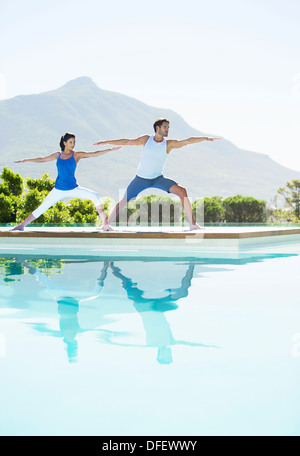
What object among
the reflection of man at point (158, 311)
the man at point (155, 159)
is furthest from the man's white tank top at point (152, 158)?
the reflection of man at point (158, 311)

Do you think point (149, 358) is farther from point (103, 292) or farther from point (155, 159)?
point (155, 159)

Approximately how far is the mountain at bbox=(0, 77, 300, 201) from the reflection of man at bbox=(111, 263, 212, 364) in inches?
3135

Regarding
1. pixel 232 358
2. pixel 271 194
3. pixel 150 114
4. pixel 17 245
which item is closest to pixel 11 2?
pixel 17 245

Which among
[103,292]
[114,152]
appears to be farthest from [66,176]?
[114,152]

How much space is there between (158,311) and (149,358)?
1155 millimetres

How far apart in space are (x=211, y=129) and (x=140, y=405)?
138 meters

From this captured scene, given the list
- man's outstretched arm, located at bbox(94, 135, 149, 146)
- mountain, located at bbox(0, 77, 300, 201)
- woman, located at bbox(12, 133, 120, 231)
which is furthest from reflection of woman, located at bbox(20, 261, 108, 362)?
mountain, located at bbox(0, 77, 300, 201)

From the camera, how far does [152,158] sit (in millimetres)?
8477

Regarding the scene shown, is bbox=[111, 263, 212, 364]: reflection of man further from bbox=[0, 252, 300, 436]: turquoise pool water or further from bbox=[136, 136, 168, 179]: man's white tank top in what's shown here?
bbox=[136, 136, 168, 179]: man's white tank top

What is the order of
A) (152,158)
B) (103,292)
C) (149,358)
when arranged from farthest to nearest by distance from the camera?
(152,158) < (103,292) < (149,358)

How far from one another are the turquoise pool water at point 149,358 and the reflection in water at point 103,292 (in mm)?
16

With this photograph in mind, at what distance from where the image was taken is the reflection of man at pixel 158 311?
2.67 metres

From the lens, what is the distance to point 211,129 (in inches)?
5359

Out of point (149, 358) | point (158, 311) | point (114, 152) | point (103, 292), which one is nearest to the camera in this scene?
point (149, 358)
